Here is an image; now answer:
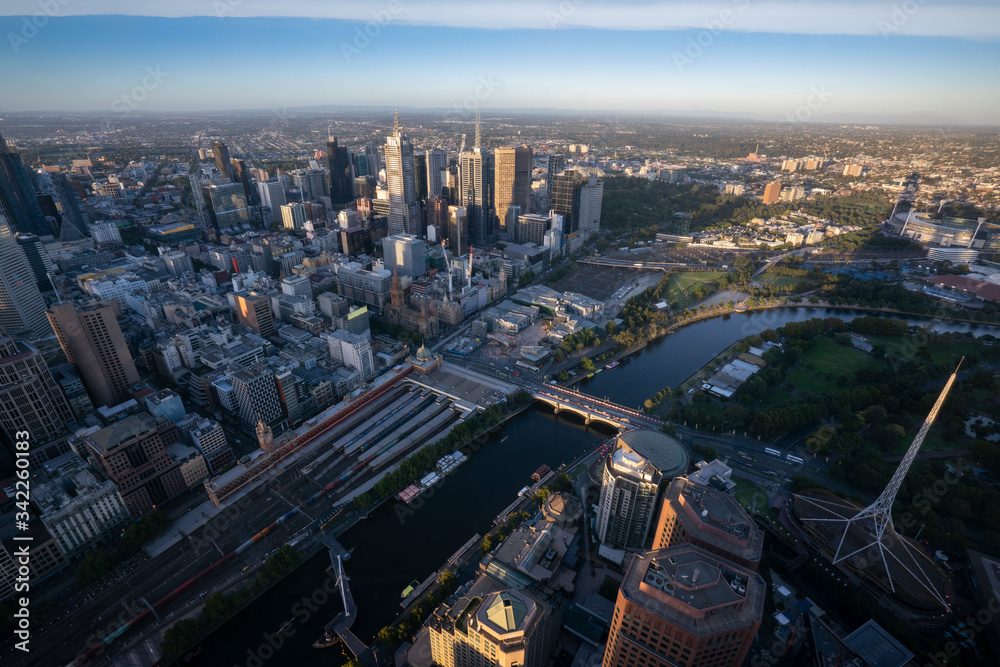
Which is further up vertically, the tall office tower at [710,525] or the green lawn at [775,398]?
the tall office tower at [710,525]

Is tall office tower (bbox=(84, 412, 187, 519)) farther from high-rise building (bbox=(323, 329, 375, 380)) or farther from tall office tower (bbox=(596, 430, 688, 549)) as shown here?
tall office tower (bbox=(596, 430, 688, 549))

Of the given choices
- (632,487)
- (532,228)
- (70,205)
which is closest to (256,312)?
(632,487)

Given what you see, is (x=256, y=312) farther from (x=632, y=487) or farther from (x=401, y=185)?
(x=632, y=487)

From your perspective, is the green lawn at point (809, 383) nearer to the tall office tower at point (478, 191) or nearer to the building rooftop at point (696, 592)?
the building rooftop at point (696, 592)

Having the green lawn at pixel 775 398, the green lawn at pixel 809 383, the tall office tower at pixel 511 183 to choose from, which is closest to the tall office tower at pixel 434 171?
the tall office tower at pixel 511 183

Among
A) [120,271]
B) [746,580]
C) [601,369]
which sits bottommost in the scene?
[601,369]

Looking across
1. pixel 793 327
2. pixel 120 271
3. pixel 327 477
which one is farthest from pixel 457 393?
pixel 120 271

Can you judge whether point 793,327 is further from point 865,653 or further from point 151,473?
point 151,473
